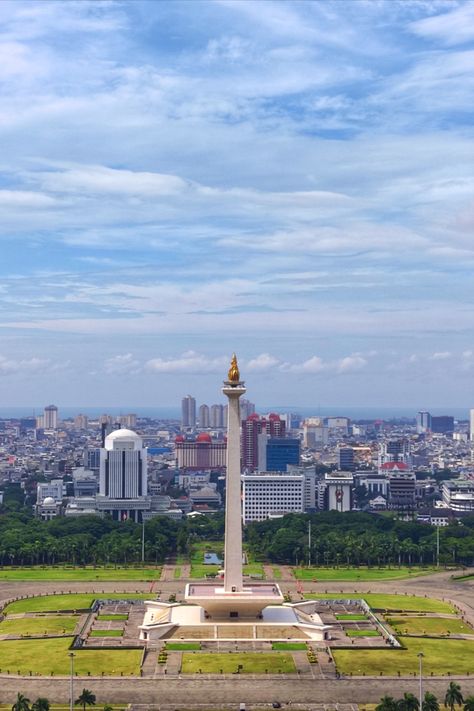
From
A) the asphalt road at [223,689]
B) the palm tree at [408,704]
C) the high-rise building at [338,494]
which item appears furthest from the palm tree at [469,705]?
the high-rise building at [338,494]

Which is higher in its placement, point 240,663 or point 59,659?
point 240,663

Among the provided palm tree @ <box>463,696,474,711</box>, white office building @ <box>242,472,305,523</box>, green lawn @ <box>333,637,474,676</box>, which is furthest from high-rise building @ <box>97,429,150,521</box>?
palm tree @ <box>463,696,474,711</box>

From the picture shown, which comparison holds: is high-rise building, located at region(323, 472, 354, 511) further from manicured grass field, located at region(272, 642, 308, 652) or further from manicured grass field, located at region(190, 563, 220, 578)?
manicured grass field, located at region(272, 642, 308, 652)

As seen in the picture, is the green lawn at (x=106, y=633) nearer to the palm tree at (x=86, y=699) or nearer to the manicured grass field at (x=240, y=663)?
the manicured grass field at (x=240, y=663)

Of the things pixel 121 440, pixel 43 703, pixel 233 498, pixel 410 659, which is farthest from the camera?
pixel 121 440

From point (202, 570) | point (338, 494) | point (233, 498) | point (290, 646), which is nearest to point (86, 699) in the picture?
point (290, 646)

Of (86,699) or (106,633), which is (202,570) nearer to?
(106,633)

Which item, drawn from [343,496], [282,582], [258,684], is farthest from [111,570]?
[343,496]
